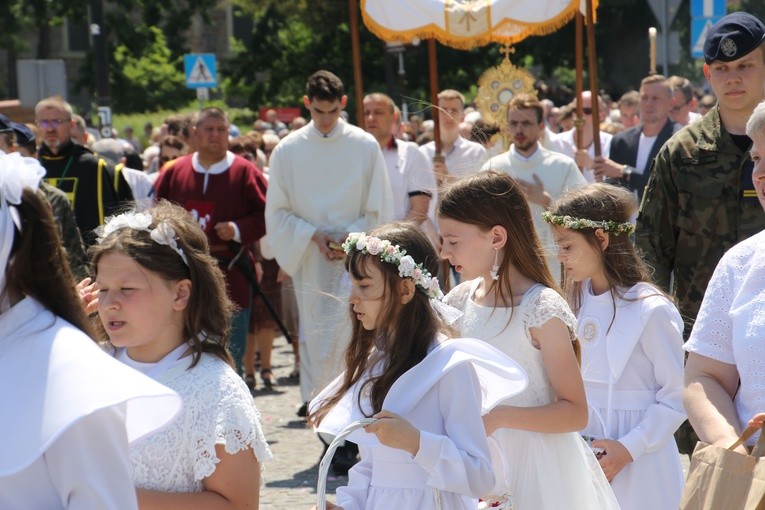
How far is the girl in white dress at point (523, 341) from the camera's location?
152 inches

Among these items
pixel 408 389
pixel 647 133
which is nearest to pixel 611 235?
pixel 408 389

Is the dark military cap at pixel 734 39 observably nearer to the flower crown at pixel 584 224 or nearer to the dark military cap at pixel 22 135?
the flower crown at pixel 584 224

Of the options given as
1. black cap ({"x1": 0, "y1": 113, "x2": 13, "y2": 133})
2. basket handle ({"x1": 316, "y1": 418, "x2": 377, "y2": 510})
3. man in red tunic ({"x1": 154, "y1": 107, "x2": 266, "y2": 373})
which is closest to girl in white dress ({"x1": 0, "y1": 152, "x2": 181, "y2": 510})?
basket handle ({"x1": 316, "y1": 418, "x2": 377, "y2": 510})

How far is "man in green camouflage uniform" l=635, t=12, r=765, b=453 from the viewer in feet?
16.4

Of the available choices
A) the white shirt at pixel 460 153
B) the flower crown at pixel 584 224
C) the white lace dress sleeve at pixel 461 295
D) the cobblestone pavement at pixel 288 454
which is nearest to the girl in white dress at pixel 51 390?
the white lace dress sleeve at pixel 461 295

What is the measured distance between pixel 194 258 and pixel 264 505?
12.2 ft

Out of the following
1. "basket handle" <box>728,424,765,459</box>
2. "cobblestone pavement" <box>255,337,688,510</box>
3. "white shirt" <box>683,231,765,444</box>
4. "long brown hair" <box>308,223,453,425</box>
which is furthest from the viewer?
"cobblestone pavement" <box>255,337,688,510</box>

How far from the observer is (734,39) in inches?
195

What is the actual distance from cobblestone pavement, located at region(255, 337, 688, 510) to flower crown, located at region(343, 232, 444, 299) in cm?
255

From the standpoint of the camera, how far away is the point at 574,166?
8.26m

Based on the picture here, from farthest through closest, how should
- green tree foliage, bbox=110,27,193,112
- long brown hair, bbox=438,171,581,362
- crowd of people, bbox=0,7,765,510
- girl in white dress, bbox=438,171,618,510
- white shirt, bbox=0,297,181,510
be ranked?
green tree foliage, bbox=110,27,193,112 < long brown hair, bbox=438,171,581,362 < girl in white dress, bbox=438,171,618,510 < crowd of people, bbox=0,7,765,510 < white shirt, bbox=0,297,181,510

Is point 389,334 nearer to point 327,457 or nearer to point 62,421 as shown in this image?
point 327,457

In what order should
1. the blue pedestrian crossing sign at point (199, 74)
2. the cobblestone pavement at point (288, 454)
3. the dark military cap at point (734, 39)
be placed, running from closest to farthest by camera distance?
the dark military cap at point (734, 39) → the cobblestone pavement at point (288, 454) → the blue pedestrian crossing sign at point (199, 74)

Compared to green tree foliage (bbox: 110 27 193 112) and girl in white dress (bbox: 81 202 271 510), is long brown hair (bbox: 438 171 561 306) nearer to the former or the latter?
girl in white dress (bbox: 81 202 271 510)
